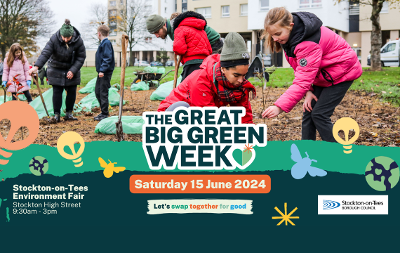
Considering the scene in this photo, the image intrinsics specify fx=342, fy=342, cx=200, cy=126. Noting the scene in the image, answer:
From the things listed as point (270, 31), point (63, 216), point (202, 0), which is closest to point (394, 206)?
point (270, 31)

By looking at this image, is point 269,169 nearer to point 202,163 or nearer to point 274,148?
point 274,148

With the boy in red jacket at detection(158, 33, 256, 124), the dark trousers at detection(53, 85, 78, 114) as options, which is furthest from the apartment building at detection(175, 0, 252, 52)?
the boy in red jacket at detection(158, 33, 256, 124)

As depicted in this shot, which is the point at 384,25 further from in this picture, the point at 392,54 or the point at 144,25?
the point at 144,25

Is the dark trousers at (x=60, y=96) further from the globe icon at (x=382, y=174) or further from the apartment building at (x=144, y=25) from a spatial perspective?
the apartment building at (x=144, y=25)

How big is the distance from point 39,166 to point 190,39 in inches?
88.8

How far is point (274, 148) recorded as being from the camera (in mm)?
1813

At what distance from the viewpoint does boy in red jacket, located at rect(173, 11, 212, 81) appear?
357cm

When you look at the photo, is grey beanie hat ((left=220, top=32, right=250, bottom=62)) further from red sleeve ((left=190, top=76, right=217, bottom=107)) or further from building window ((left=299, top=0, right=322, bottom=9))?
building window ((left=299, top=0, right=322, bottom=9))

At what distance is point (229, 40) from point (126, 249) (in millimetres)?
1346

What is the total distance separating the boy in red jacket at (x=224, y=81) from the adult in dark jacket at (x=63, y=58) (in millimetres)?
3011

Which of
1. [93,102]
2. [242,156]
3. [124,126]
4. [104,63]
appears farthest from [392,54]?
[242,156]

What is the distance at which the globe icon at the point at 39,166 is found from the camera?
1.81 metres

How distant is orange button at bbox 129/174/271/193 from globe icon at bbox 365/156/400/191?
52 cm

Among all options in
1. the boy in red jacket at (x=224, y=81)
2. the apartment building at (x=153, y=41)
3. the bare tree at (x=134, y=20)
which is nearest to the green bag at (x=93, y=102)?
the boy in red jacket at (x=224, y=81)
